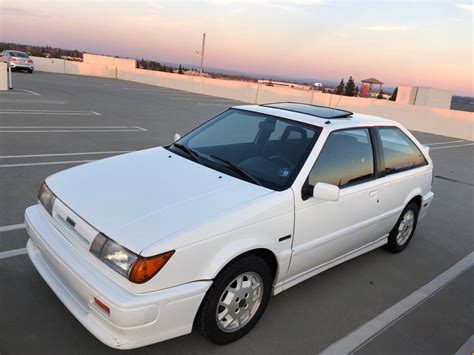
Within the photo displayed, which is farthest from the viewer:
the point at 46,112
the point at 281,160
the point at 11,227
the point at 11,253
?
the point at 46,112

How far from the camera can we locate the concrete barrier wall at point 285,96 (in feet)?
56.1


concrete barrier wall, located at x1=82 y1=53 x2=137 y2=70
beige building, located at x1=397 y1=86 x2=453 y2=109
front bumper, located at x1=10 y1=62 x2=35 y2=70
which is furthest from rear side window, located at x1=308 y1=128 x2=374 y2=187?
concrete barrier wall, located at x1=82 y1=53 x2=137 y2=70

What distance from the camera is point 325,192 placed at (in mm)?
2902

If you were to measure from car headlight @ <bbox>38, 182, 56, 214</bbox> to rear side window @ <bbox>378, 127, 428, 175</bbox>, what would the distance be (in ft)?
9.89

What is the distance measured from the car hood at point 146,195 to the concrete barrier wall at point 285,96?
52.0 feet

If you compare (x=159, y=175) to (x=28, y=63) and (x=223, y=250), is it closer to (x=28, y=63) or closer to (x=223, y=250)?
(x=223, y=250)

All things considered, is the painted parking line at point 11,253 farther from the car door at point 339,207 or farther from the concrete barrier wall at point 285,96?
the concrete barrier wall at point 285,96

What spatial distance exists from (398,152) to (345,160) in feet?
3.65

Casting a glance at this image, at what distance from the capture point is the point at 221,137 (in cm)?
386

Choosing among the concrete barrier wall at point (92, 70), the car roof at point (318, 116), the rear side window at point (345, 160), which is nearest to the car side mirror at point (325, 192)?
the rear side window at point (345, 160)

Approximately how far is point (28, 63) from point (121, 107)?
17.2m

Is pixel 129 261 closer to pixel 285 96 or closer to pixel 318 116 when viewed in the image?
pixel 318 116

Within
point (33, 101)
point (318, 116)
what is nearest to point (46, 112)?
point (33, 101)

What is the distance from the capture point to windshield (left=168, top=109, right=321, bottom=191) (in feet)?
10.3
